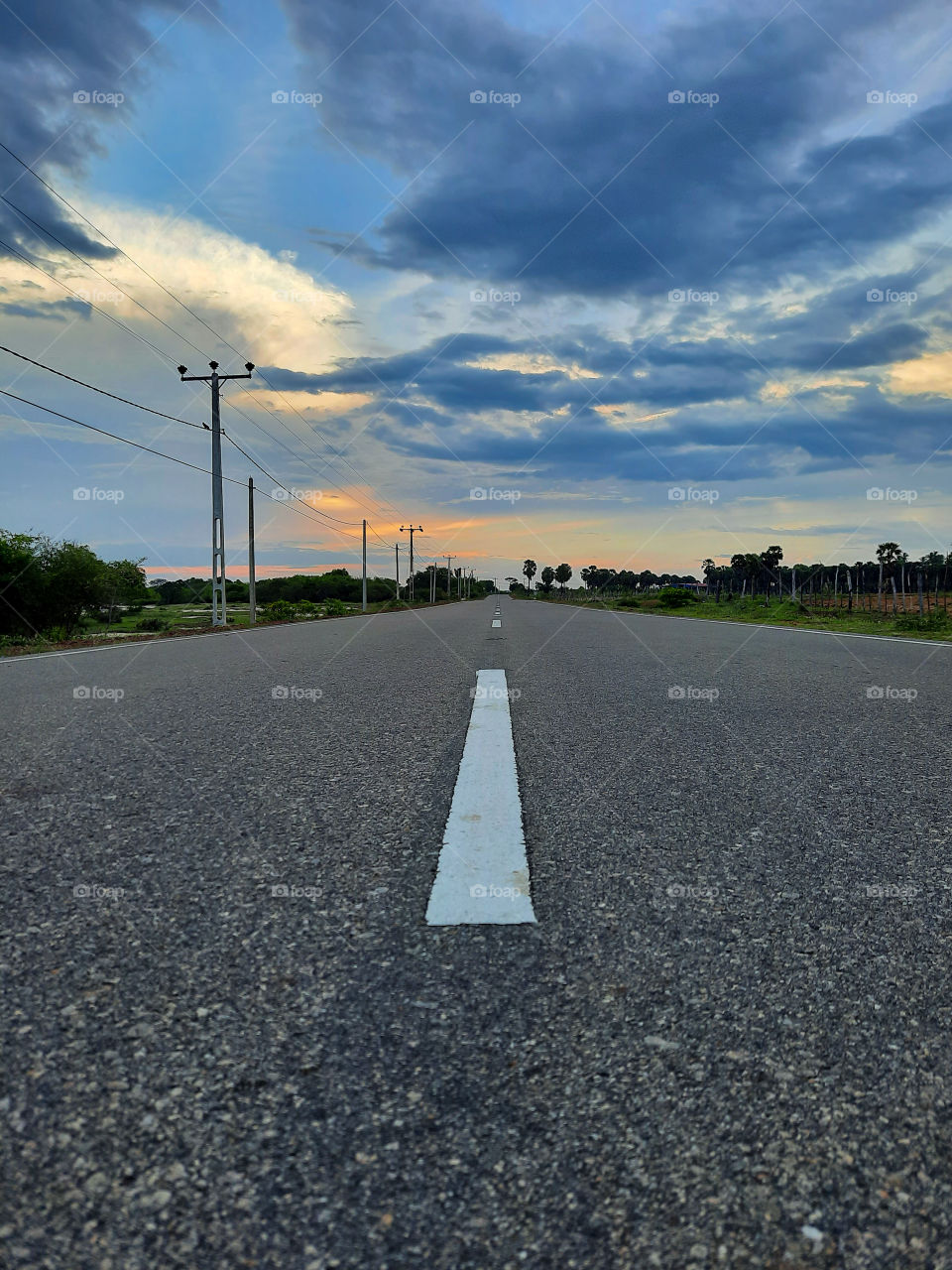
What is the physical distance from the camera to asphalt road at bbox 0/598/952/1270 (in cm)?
110

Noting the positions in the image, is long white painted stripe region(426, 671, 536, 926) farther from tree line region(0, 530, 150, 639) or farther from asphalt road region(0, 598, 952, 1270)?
tree line region(0, 530, 150, 639)

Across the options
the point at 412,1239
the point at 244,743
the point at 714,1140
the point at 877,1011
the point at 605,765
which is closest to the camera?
the point at 412,1239

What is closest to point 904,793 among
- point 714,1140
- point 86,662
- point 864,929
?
point 864,929

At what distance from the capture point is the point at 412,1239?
106 centimetres

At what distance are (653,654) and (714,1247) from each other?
9795 mm

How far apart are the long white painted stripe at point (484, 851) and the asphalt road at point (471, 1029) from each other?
0.24 ft

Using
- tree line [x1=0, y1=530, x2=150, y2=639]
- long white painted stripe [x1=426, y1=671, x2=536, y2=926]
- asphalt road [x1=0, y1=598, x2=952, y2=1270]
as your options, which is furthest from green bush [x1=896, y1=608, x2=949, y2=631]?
tree line [x1=0, y1=530, x2=150, y2=639]

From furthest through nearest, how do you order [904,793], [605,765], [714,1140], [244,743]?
[244,743] → [605,765] → [904,793] → [714,1140]

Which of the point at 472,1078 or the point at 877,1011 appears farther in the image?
the point at 877,1011

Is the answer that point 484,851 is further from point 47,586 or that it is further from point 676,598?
point 676,598

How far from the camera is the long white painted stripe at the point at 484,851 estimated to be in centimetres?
209

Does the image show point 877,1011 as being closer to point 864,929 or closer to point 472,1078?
point 864,929

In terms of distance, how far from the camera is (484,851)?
2594 millimetres

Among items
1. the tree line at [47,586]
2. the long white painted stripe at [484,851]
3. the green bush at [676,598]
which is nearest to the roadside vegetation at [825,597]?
the green bush at [676,598]
